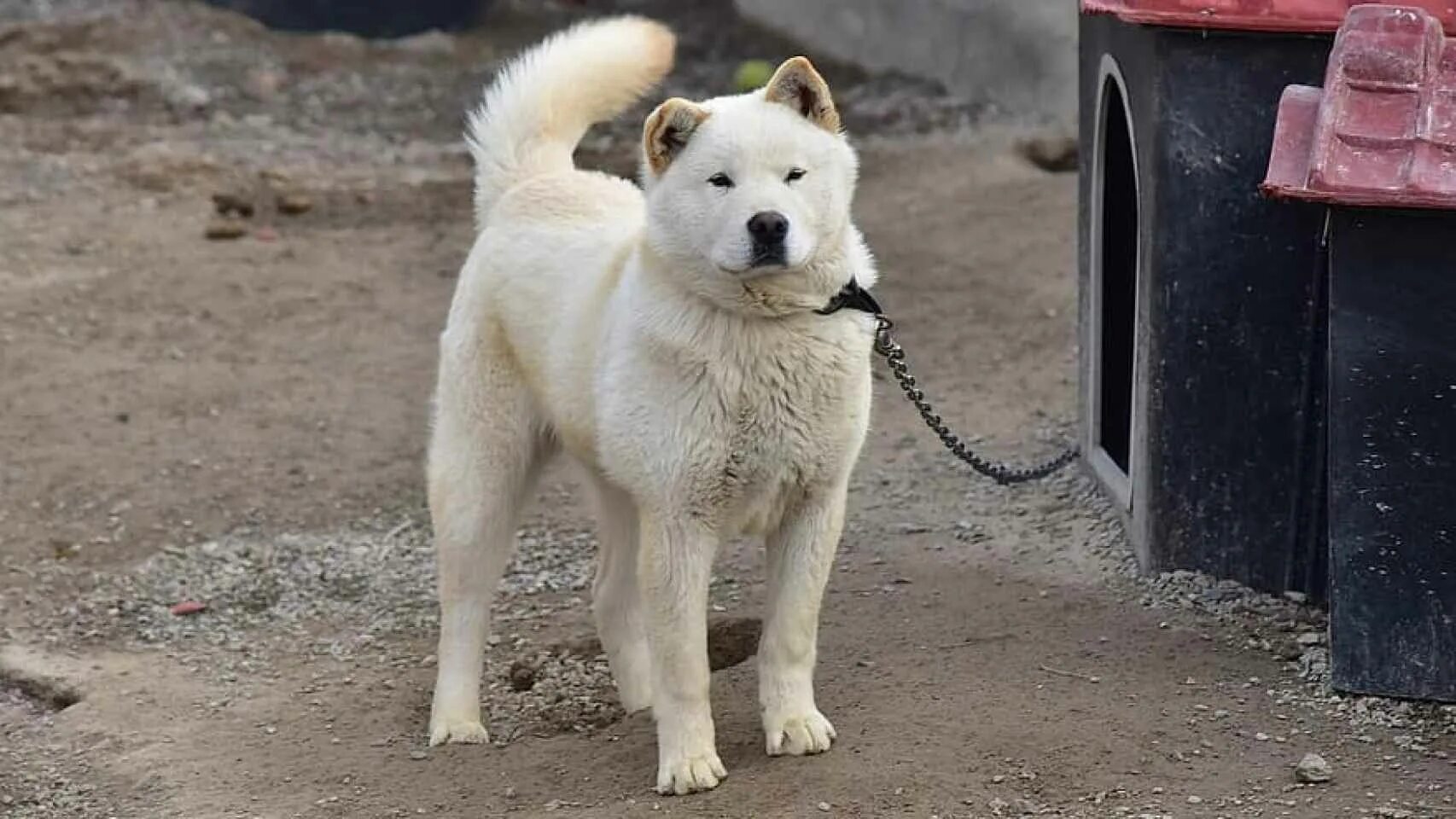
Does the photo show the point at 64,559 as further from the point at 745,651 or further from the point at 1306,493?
the point at 1306,493

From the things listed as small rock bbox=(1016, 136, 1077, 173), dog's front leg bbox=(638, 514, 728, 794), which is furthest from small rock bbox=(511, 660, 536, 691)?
small rock bbox=(1016, 136, 1077, 173)

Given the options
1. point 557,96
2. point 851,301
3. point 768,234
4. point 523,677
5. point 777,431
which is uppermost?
point 557,96

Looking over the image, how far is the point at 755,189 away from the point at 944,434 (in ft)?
4.15

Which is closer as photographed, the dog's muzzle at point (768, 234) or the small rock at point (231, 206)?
the dog's muzzle at point (768, 234)

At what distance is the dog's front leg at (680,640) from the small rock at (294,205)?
214 inches

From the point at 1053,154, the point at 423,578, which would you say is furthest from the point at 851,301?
the point at 1053,154

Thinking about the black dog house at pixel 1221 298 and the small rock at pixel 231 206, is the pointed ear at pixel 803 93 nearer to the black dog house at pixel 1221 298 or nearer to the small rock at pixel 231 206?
the black dog house at pixel 1221 298

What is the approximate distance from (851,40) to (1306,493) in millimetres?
6988

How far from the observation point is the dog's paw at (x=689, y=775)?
3855 millimetres

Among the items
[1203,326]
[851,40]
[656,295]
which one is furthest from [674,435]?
[851,40]

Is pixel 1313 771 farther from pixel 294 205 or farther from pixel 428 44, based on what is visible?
pixel 428 44

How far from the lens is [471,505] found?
436cm

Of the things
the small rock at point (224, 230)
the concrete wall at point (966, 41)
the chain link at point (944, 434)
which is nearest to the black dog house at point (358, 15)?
the concrete wall at point (966, 41)

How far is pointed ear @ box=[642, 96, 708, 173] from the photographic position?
3.67m
